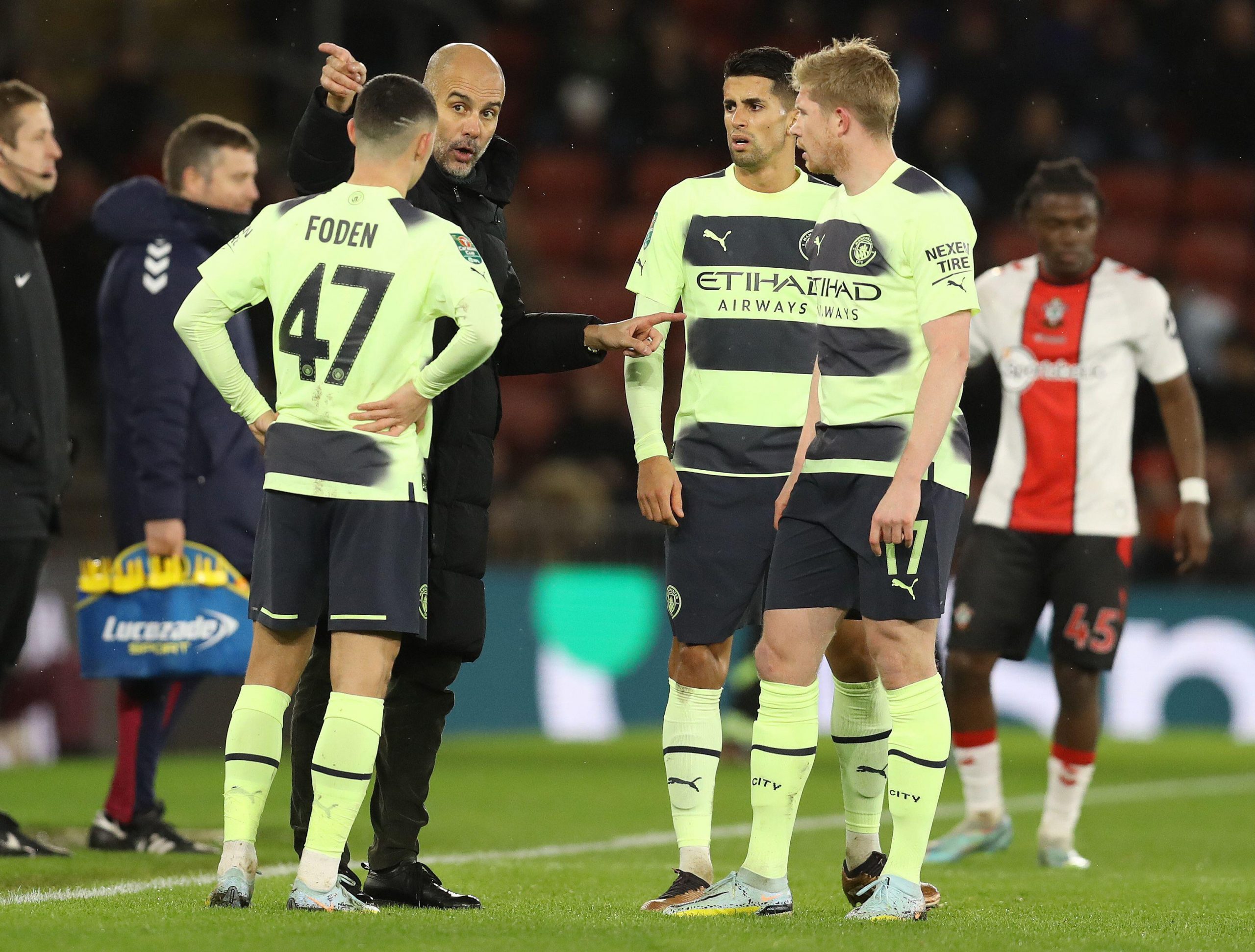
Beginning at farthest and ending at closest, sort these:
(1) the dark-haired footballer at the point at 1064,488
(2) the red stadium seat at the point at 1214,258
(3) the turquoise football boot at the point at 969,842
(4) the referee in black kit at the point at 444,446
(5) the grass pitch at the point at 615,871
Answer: (2) the red stadium seat at the point at 1214,258 < (1) the dark-haired footballer at the point at 1064,488 < (3) the turquoise football boot at the point at 969,842 < (4) the referee in black kit at the point at 444,446 < (5) the grass pitch at the point at 615,871

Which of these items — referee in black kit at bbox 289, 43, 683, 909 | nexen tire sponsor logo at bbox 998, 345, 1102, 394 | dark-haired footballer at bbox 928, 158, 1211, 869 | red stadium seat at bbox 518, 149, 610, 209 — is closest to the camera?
referee in black kit at bbox 289, 43, 683, 909

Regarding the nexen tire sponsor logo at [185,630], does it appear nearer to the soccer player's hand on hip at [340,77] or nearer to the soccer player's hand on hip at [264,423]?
the soccer player's hand on hip at [264,423]

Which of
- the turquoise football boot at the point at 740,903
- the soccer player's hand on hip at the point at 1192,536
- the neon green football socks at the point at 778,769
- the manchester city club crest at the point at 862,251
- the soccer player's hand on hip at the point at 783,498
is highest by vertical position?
the manchester city club crest at the point at 862,251

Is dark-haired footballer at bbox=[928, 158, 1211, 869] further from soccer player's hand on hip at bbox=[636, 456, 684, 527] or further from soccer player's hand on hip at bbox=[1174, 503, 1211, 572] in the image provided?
soccer player's hand on hip at bbox=[636, 456, 684, 527]

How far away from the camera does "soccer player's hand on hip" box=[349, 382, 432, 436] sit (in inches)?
176

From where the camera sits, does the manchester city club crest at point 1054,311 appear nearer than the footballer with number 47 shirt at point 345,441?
No

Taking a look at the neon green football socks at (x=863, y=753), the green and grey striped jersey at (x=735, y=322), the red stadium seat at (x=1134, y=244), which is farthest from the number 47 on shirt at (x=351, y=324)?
the red stadium seat at (x=1134, y=244)

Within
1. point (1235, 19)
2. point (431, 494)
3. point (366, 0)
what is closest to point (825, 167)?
point (431, 494)

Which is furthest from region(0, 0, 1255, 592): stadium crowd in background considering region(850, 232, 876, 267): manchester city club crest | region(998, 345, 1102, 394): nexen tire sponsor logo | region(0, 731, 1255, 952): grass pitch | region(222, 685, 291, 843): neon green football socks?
region(222, 685, 291, 843): neon green football socks

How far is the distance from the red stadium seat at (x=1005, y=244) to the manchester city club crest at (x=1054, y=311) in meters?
9.23

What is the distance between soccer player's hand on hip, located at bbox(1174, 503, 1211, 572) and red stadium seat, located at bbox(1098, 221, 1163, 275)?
32.6 ft

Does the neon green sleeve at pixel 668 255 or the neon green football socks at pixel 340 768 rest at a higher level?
the neon green sleeve at pixel 668 255

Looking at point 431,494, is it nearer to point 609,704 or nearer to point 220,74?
point 609,704

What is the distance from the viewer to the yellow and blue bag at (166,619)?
659 centimetres
